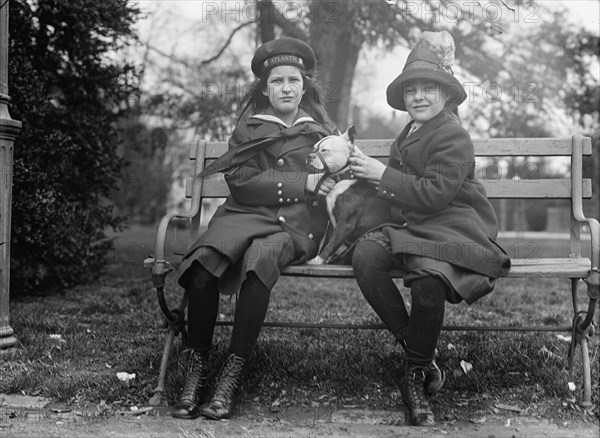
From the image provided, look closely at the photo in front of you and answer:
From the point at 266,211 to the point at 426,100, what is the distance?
40.0 inches

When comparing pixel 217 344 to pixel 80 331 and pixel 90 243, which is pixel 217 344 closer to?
pixel 80 331

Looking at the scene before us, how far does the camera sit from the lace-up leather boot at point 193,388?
3.03 meters

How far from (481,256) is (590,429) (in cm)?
91

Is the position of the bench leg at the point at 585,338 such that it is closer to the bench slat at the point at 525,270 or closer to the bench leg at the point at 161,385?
the bench slat at the point at 525,270

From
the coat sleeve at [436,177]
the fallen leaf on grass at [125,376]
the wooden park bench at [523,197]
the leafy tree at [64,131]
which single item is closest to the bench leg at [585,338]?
the wooden park bench at [523,197]

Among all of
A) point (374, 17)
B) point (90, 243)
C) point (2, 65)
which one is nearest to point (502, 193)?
point (374, 17)

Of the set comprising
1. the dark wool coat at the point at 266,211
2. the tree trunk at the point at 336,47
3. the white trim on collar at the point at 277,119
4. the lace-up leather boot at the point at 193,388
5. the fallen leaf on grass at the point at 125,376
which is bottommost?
the fallen leaf on grass at the point at 125,376

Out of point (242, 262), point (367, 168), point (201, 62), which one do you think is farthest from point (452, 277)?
point (201, 62)

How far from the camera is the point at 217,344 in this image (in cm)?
398

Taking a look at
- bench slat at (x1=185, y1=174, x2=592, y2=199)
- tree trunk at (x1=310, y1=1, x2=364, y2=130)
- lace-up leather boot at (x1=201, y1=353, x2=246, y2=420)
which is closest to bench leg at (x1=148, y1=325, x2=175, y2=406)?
lace-up leather boot at (x1=201, y1=353, x2=246, y2=420)

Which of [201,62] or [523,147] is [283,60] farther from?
[201,62]

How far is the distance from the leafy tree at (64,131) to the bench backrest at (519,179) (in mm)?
2029

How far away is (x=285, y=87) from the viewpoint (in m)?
3.74

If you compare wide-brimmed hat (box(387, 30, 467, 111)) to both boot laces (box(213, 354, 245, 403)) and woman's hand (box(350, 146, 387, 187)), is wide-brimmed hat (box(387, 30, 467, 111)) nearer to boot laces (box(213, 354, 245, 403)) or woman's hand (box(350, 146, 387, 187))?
woman's hand (box(350, 146, 387, 187))
